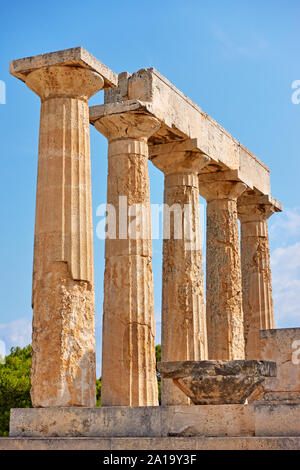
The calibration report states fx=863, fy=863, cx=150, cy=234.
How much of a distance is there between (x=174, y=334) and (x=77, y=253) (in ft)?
30.1

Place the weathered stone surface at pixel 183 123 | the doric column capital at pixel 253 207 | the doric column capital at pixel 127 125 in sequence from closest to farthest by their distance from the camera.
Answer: the doric column capital at pixel 127 125 → the weathered stone surface at pixel 183 123 → the doric column capital at pixel 253 207

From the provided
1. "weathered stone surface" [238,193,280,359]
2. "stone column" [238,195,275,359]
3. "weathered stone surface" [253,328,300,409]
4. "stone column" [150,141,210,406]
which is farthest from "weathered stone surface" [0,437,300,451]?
"weathered stone surface" [238,193,280,359]

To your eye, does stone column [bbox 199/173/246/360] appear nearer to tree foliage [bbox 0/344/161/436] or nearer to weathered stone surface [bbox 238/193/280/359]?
weathered stone surface [bbox 238/193/280/359]

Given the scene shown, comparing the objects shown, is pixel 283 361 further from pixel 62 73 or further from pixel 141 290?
pixel 62 73

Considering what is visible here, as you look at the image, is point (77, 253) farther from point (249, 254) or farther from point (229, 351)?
point (249, 254)

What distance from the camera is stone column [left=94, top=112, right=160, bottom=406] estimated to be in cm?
2722

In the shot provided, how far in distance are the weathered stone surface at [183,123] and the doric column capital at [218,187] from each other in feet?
1.50

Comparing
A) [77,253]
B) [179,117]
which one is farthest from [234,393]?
[179,117]

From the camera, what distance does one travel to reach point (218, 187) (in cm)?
3725

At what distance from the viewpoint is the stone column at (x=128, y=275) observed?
27219 millimetres

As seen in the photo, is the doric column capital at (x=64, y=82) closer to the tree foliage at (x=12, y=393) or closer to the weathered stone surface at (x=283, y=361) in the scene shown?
the weathered stone surface at (x=283, y=361)

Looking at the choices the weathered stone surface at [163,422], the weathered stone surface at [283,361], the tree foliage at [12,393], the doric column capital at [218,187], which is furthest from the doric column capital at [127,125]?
the tree foliage at [12,393]

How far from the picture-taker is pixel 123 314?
27.8m

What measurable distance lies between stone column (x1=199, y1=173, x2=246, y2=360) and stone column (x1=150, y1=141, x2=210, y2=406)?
3929 millimetres
